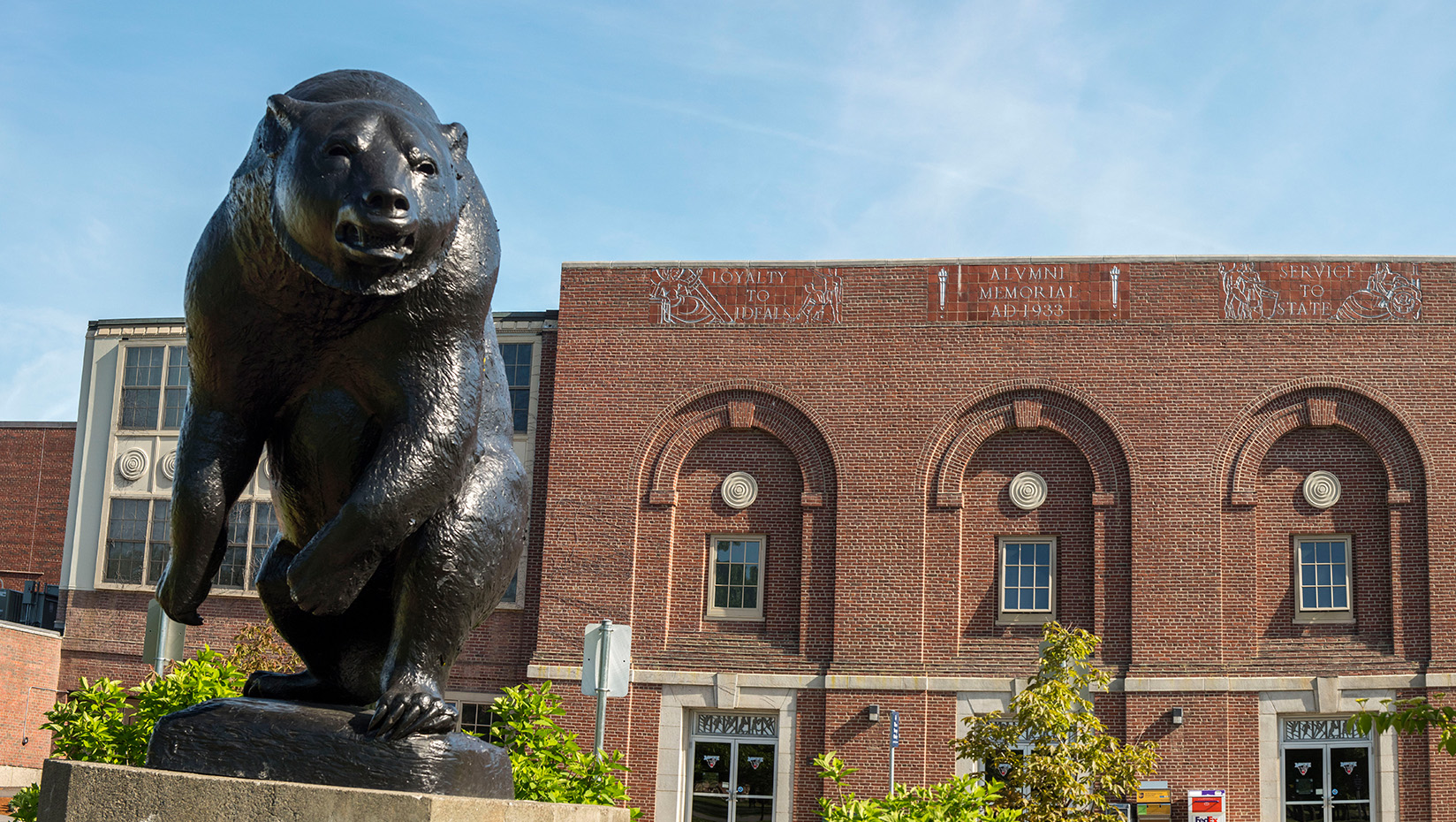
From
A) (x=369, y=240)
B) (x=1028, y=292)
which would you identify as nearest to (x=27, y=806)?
(x=369, y=240)

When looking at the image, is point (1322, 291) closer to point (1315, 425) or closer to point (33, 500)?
point (1315, 425)

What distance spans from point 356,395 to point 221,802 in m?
1.06

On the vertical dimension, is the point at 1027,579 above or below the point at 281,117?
above

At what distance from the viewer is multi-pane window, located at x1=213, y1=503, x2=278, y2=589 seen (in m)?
28.6

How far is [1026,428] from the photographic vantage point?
84.9ft

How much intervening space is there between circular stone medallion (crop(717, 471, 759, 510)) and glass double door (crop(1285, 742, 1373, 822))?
10.2 m

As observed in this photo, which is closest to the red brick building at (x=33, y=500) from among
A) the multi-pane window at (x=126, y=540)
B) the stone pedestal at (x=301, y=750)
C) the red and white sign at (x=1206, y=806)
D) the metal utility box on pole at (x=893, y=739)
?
the multi-pane window at (x=126, y=540)

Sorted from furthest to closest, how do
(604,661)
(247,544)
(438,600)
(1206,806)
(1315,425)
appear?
(247,544)
(1315,425)
(1206,806)
(604,661)
(438,600)

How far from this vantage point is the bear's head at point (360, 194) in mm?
3365

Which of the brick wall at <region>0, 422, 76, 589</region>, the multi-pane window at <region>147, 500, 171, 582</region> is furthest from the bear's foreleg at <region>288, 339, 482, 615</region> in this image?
the brick wall at <region>0, 422, 76, 589</region>

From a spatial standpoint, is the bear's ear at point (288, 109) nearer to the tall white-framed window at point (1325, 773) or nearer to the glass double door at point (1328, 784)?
the tall white-framed window at point (1325, 773)

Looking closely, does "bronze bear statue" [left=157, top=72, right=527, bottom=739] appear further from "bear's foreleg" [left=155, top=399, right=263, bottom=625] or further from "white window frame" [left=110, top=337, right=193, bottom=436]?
"white window frame" [left=110, top=337, right=193, bottom=436]

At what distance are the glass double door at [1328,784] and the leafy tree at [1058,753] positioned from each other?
6.68m

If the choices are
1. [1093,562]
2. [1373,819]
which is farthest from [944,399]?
[1373,819]
